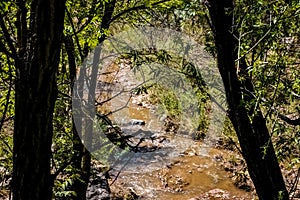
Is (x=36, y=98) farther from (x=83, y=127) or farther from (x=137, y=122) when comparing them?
(x=137, y=122)

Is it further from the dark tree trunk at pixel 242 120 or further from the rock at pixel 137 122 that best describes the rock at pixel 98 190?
the dark tree trunk at pixel 242 120

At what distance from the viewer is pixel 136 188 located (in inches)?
296

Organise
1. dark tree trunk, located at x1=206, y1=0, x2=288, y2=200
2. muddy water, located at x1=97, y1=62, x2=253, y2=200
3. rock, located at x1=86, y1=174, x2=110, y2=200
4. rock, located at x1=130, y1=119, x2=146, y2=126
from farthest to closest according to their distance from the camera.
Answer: rock, located at x1=130, y1=119, x2=146, y2=126, muddy water, located at x1=97, y1=62, x2=253, y2=200, rock, located at x1=86, y1=174, x2=110, y2=200, dark tree trunk, located at x1=206, y1=0, x2=288, y2=200

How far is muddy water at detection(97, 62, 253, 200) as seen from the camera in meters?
7.19

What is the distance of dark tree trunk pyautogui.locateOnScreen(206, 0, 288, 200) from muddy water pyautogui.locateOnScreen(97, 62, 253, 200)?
384 cm

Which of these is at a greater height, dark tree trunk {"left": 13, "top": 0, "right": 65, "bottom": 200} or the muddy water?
dark tree trunk {"left": 13, "top": 0, "right": 65, "bottom": 200}

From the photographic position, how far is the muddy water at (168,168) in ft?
23.6

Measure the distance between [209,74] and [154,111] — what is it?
533 cm

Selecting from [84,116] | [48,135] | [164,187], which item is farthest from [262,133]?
[164,187]

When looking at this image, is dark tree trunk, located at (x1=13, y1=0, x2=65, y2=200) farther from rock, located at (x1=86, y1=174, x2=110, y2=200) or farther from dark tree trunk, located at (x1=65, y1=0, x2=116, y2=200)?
rock, located at (x1=86, y1=174, x2=110, y2=200)

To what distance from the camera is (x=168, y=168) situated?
829 cm

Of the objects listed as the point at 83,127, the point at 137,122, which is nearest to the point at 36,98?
the point at 83,127

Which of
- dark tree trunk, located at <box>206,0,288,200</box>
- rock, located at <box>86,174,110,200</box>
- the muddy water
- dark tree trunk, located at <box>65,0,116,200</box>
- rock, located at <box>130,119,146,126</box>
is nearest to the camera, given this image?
dark tree trunk, located at <box>206,0,288,200</box>

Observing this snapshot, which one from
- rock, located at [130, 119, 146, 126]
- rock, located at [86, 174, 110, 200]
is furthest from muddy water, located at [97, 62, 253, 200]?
rock, located at [86, 174, 110, 200]
